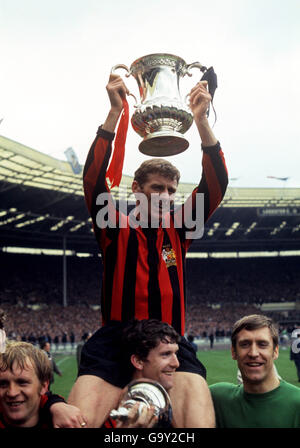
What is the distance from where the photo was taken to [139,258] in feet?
9.00

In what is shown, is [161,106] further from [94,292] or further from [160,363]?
[94,292]

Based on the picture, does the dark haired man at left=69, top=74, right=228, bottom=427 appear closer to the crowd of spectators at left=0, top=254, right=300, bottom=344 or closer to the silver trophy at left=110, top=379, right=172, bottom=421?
the silver trophy at left=110, top=379, right=172, bottom=421

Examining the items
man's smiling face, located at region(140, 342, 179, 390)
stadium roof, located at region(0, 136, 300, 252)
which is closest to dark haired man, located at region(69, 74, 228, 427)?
man's smiling face, located at region(140, 342, 179, 390)

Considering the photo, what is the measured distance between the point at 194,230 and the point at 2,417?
1.61 metres

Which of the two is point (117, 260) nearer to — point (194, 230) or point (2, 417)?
point (194, 230)

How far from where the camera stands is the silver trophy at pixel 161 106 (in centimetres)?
300

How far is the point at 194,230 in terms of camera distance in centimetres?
296

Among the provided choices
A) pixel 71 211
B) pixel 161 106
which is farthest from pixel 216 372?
pixel 71 211

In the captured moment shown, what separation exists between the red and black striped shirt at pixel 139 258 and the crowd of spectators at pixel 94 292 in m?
22.9

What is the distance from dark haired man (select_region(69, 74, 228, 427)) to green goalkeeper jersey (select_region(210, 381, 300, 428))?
0.17m

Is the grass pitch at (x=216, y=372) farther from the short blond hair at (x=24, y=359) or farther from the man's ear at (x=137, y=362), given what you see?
the man's ear at (x=137, y=362)

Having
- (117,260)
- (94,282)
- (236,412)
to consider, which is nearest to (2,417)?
(117,260)

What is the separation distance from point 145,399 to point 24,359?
99cm

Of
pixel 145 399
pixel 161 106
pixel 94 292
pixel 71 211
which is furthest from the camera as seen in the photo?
pixel 94 292
